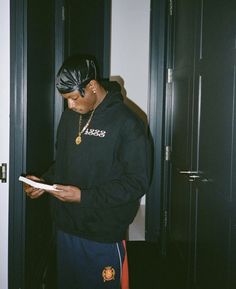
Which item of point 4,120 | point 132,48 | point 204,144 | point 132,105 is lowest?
point 204,144

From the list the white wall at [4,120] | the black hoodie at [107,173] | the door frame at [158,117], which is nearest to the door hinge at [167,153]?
the door frame at [158,117]

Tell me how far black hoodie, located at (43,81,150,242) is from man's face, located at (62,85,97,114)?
0.05m

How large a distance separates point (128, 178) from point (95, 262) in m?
0.43

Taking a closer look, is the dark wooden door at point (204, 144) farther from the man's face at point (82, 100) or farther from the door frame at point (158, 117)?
the man's face at point (82, 100)

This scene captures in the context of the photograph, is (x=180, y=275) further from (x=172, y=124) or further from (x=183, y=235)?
(x=172, y=124)

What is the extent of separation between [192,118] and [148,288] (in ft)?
4.56

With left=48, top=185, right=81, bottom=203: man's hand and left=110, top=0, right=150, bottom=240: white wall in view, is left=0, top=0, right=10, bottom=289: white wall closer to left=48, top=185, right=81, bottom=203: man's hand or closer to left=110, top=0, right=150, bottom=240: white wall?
left=48, top=185, right=81, bottom=203: man's hand

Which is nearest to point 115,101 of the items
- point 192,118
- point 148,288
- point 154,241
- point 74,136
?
point 74,136

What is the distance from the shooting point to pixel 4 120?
1720mm

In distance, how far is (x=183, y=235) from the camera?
238 cm

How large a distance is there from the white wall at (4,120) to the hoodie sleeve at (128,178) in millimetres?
617

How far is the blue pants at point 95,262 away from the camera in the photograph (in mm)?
1470

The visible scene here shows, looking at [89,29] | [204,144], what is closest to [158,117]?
[89,29]

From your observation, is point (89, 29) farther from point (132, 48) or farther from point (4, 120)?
point (4, 120)
